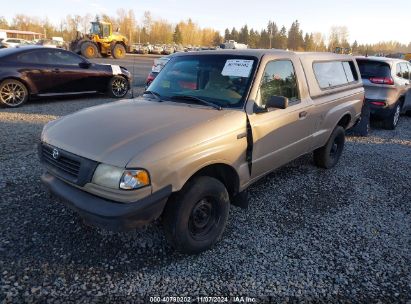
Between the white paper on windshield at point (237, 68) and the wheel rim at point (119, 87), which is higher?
the white paper on windshield at point (237, 68)

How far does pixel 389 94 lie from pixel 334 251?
5.99 meters

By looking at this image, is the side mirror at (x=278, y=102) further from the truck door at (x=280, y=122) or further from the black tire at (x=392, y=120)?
the black tire at (x=392, y=120)

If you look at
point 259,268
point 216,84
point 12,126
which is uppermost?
point 216,84

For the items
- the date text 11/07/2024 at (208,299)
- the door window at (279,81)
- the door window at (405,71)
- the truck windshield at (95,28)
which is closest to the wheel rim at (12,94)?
the door window at (279,81)

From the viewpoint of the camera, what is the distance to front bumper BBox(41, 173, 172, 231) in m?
2.46

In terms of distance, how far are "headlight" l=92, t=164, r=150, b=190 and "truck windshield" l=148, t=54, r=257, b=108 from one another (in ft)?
4.30

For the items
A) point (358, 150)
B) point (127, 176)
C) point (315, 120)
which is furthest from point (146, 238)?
point (358, 150)

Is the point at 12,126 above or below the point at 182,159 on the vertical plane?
below

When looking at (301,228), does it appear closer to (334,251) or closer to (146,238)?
(334,251)

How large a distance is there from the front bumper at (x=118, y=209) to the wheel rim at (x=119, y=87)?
28.5ft

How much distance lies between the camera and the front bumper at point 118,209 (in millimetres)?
2463

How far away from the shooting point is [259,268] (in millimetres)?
2938

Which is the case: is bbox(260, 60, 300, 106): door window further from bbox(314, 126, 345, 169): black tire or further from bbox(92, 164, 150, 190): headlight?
bbox(92, 164, 150, 190): headlight

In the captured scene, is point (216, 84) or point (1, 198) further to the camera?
point (1, 198)
